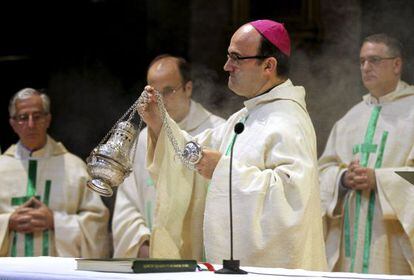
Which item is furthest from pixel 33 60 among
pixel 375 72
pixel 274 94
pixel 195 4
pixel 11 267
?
pixel 11 267

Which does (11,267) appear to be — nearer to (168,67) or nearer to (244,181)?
(244,181)

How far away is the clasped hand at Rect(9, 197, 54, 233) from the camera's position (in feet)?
23.1

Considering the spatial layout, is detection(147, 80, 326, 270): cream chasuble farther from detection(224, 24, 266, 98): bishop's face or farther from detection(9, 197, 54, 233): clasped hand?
detection(9, 197, 54, 233): clasped hand

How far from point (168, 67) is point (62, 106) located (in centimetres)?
195

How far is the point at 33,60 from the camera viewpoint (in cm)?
869

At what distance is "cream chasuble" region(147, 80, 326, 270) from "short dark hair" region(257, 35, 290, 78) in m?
0.08

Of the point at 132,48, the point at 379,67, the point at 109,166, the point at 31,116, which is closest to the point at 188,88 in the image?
the point at 31,116

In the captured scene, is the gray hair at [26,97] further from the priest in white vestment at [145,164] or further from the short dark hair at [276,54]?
the short dark hair at [276,54]

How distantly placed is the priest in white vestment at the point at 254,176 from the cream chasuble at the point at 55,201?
6.39ft

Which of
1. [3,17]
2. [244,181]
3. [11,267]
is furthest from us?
[3,17]

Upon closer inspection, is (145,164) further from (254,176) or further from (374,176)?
(254,176)

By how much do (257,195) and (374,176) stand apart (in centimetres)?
168

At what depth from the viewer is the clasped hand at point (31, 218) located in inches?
277

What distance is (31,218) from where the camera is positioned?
278 inches
